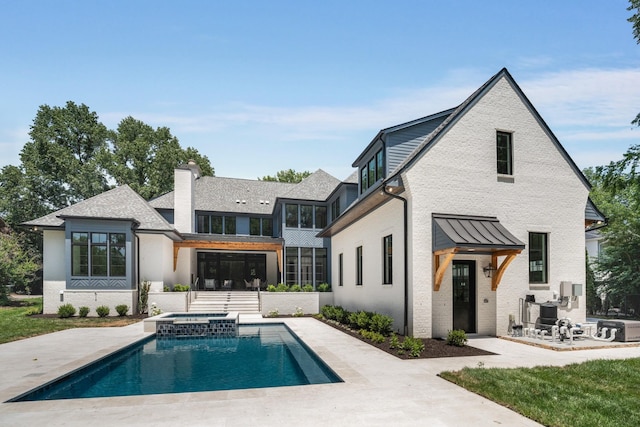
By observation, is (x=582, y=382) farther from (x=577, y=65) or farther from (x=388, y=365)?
(x=577, y=65)

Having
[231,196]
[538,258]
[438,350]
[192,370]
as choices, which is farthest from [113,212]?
[538,258]

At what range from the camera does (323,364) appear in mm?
9062

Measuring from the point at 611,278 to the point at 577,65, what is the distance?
1466 cm

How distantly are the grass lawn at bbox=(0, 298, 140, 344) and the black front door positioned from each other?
13897 millimetres

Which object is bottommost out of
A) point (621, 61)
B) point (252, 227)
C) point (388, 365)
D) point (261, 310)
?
point (261, 310)

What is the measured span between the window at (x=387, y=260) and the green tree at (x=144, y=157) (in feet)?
103

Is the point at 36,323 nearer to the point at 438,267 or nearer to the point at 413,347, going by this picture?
the point at 413,347

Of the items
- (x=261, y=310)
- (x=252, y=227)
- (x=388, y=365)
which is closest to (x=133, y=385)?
(x=388, y=365)

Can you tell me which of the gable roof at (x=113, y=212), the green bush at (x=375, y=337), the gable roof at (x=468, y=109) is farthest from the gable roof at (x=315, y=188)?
the green bush at (x=375, y=337)

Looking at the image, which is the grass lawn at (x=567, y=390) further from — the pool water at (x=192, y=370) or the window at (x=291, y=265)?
the window at (x=291, y=265)

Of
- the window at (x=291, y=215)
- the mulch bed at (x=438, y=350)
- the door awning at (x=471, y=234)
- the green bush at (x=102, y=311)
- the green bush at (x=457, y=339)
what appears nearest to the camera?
the mulch bed at (x=438, y=350)

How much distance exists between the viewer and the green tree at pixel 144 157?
1563 inches

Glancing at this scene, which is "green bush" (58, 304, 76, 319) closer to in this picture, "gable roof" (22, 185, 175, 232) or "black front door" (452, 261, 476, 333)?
"gable roof" (22, 185, 175, 232)

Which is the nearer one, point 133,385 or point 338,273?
point 133,385
